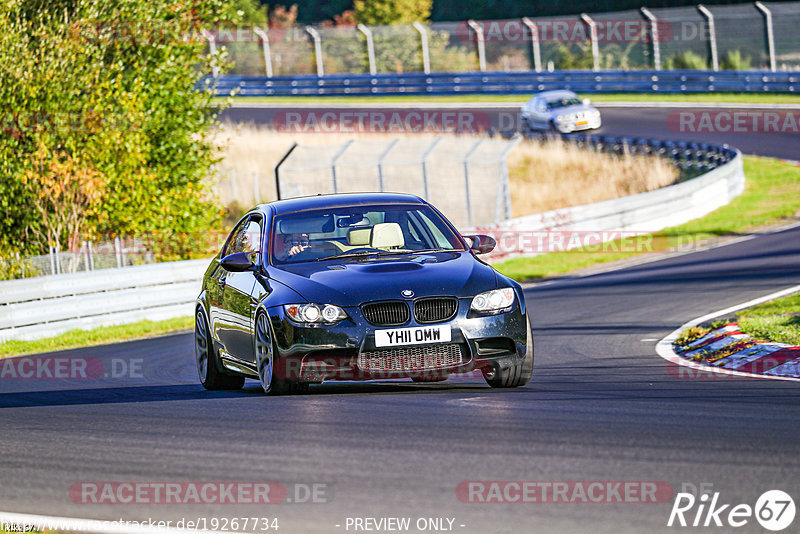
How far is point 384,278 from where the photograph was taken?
8.70 meters

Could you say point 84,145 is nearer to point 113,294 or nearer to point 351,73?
point 113,294

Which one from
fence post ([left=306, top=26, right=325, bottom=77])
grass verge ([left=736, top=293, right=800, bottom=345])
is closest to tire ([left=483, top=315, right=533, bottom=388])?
grass verge ([left=736, top=293, right=800, bottom=345])

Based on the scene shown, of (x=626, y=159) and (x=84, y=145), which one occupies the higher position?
(x=84, y=145)

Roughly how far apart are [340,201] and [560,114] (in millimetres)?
31778

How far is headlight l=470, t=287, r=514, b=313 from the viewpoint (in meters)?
8.62

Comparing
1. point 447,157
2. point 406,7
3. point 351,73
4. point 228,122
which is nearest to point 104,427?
point 447,157

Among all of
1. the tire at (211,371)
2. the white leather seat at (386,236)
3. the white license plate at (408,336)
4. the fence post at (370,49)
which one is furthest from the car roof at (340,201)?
the fence post at (370,49)

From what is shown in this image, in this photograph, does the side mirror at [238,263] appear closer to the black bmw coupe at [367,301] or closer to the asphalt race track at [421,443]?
the black bmw coupe at [367,301]

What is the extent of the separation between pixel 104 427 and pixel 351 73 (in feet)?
156

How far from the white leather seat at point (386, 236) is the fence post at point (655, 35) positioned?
3844 cm

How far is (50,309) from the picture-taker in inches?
707

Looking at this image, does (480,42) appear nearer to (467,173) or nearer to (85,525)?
(467,173)

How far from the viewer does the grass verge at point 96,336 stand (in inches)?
674

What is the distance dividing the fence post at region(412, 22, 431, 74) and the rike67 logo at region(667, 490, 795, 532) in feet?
154
